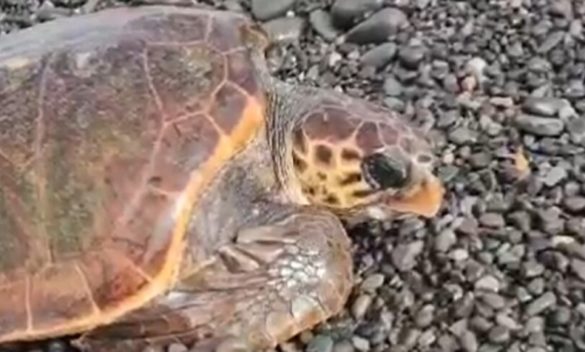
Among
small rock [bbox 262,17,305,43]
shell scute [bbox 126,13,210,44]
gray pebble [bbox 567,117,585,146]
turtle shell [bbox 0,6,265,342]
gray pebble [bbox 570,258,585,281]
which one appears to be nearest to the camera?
turtle shell [bbox 0,6,265,342]

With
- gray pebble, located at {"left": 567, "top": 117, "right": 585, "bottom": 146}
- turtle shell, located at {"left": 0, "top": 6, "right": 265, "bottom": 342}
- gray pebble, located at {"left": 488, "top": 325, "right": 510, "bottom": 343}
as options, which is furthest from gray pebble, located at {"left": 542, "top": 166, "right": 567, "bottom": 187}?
turtle shell, located at {"left": 0, "top": 6, "right": 265, "bottom": 342}

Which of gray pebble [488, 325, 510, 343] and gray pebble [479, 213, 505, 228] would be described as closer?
gray pebble [488, 325, 510, 343]

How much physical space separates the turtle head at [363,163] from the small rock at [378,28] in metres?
0.63

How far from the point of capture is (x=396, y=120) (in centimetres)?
288

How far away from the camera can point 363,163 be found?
2.82 metres

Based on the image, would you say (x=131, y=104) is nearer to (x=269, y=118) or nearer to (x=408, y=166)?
(x=269, y=118)

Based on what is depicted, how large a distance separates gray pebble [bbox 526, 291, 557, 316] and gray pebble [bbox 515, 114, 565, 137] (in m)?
0.54

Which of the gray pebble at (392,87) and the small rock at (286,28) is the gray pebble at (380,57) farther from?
the small rock at (286,28)

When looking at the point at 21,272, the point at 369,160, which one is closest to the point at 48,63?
the point at 21,272

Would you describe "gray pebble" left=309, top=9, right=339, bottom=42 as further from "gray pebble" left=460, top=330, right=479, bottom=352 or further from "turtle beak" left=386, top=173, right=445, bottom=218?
"gray pebble" left=460, top=330, right=479, bottom=352

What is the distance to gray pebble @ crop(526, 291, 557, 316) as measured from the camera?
8.81 feet

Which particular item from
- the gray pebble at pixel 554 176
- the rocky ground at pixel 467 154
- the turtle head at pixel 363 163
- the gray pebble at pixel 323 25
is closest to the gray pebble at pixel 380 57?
the rocky ground at pixel 467 154

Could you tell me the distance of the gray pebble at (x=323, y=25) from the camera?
3602mm

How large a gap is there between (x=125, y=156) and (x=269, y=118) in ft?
1.27
